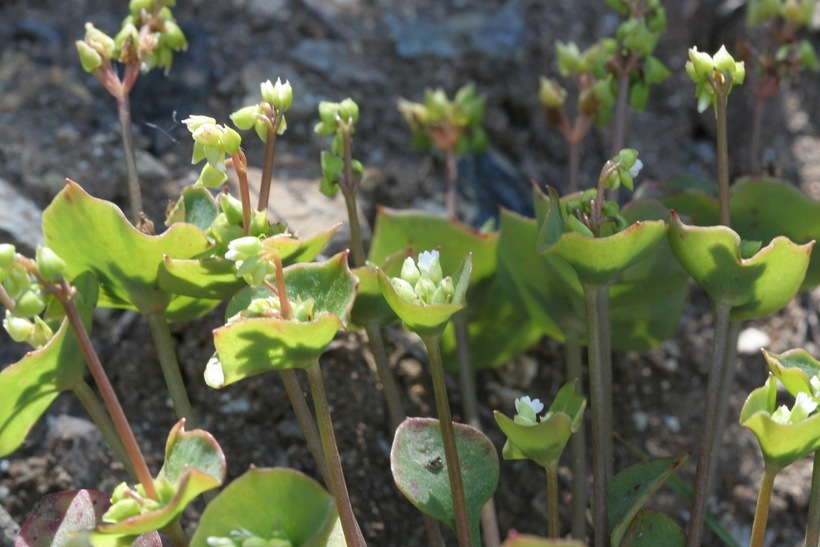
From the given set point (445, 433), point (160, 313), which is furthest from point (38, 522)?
point (445, 433)

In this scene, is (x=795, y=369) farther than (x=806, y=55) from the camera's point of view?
No

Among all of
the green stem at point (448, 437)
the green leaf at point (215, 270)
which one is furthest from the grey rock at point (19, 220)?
the green stem at point (448, 437)

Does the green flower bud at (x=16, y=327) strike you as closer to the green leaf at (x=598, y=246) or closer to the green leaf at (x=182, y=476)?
the green leaf at (x=182, y=476)

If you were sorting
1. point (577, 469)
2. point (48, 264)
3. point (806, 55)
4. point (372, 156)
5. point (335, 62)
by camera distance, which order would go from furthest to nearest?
point (335, 62) → point (372, 156) → point (806, 55) → point (577, 469) → point (48, 264)

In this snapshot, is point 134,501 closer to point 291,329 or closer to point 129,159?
point 291,329

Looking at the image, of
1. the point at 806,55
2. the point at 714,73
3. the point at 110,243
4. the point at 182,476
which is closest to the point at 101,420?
the point at 110,243

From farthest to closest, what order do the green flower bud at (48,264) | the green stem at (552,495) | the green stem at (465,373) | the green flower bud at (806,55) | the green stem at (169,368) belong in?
the green flower bud at (806,55), the green stem at (465,373), the green stem at (169,368), the green stem at (552,495), the green flower bud at (48,264)

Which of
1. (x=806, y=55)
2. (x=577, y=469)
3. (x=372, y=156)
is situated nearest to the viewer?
(x=577, y=469)
